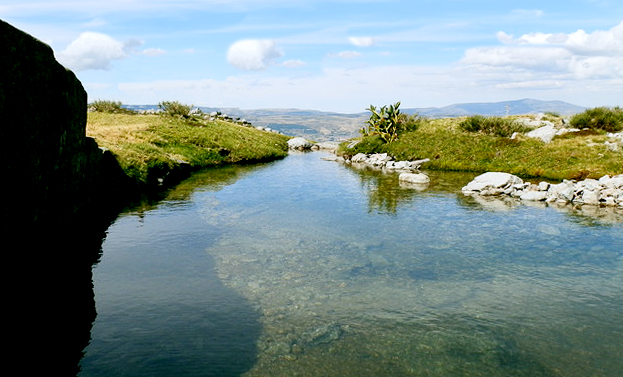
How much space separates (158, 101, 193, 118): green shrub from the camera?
89.5 meters

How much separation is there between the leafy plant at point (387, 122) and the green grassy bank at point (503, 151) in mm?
1331

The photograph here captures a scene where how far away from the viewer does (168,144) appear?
206ft

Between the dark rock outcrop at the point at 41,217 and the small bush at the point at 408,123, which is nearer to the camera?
the dark rock outcrop at the point at 41,217

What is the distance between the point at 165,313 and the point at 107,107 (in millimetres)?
87355

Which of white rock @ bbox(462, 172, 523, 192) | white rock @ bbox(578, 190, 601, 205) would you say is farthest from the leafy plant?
white rock @ bbox(578, 190, 601, 205)

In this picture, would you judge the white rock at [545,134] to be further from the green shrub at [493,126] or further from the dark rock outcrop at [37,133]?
the dark rock outcrop at [37,133]

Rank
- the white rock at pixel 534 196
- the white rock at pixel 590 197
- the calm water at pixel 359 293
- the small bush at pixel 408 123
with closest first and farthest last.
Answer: the calm water at pixel 359 293 → the white rock at pixel 590 197 → the white rock at pixel 534 196 → the small bush at pixel 408 123

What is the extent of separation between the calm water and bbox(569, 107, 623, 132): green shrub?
45.7 meters

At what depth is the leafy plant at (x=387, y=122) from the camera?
3135 inches

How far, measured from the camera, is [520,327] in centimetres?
1517

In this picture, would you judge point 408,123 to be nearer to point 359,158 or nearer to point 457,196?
point 359,158

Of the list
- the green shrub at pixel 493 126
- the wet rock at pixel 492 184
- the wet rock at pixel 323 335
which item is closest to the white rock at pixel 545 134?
the green shrub at pixel 493 126

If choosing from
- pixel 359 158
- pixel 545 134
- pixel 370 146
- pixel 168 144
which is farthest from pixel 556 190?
pixel 168 144

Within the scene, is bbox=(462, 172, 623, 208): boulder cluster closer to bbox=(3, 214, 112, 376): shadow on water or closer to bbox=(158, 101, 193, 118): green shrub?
bbox=(3, 214, 112, 376): shadow on water
